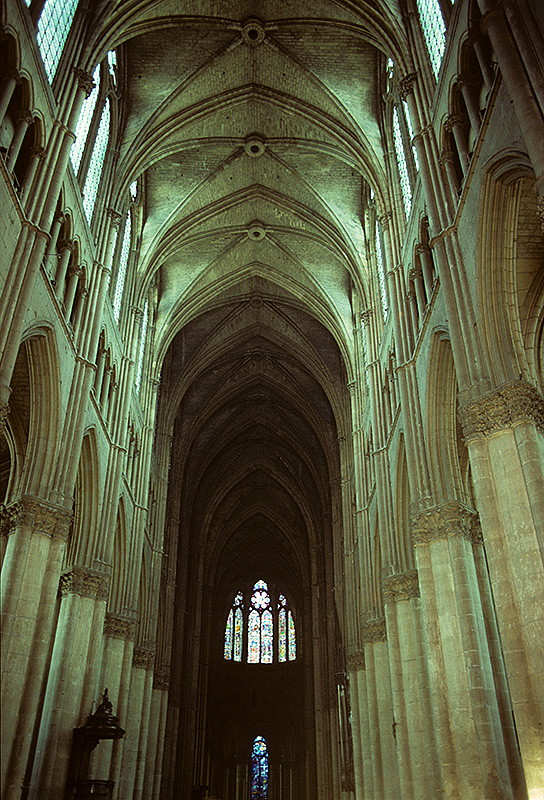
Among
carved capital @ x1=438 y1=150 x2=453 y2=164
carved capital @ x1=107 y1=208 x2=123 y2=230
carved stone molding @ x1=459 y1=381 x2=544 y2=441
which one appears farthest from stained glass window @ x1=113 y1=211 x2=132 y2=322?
carved stone molding @ x1=459 y1=381 x2=544 y2=441

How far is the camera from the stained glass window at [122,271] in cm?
2213

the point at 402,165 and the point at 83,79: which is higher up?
the point at 402,165

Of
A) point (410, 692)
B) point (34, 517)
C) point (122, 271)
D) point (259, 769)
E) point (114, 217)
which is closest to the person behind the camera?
point (34, 517)

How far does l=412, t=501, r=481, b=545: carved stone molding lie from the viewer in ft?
45.5

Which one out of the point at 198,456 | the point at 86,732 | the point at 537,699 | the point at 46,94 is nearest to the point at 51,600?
the point at 86,732

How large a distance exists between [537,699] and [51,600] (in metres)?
8.54

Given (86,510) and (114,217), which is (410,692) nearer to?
(86,510)

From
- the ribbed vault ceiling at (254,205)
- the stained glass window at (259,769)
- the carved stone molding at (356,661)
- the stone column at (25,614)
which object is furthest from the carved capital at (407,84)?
the stained glass window at (259,769)

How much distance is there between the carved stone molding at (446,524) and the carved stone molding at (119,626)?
10.6 m

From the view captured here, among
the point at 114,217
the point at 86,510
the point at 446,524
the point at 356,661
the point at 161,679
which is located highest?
the point at 114,217

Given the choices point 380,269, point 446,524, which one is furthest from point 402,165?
point 446,524

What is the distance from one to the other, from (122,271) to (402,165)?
9.09 metres

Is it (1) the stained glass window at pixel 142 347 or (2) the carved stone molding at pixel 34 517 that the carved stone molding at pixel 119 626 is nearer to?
(2) the carved stone molding at pixel 34 517

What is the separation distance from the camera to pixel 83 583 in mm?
17344
